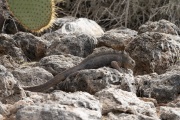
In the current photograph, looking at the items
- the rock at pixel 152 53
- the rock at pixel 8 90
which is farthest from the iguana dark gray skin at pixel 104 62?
the rock at pixel 8 90

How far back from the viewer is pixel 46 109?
97.3 inches

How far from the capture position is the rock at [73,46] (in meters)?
4.74

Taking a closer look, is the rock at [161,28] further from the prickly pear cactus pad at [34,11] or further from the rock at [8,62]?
the rock at [8,62]

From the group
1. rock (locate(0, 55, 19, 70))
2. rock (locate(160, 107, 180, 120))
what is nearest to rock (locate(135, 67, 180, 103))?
rock (locate(160, 107, 180, 120))

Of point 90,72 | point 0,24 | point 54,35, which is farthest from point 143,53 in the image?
point 0,24

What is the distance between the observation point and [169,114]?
289 cm

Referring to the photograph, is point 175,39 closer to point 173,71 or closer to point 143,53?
point 143,53

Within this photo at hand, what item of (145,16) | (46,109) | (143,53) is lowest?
(145,16)

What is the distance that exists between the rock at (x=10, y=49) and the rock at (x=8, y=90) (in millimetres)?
1729

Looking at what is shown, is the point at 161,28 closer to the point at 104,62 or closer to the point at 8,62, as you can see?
the point at 104,62

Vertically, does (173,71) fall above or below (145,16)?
above

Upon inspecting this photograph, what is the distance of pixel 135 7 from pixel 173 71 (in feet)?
14.1

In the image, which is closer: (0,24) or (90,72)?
(90,72)

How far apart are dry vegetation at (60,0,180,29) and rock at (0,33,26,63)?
2.93 m
